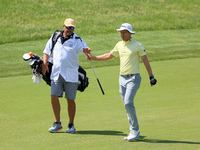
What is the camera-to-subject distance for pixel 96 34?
28750 mm

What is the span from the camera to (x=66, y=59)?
8.23 meters

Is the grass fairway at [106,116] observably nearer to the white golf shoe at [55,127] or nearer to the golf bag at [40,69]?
the white golf shoe at [55,127]

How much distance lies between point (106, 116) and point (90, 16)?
23.6m

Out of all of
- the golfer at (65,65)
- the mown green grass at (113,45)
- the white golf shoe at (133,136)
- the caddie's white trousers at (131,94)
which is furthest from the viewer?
the mown green grass at (113,45)

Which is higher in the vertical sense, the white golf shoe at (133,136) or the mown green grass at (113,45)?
the white golf shoe at (133,136)

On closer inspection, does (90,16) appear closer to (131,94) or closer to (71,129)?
(71,129)

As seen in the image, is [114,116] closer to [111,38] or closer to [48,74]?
[48,74]

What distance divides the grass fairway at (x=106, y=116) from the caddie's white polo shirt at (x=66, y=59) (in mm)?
954

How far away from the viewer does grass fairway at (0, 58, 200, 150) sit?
23.9 ft

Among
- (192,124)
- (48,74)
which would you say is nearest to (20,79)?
(48,74)

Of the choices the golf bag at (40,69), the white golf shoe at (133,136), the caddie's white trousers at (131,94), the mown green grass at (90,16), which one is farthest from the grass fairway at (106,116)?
the mown green grass at (90,16)

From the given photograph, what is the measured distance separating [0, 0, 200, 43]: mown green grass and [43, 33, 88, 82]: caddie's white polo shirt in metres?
18.9

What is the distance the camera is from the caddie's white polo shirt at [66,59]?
8.23 metres

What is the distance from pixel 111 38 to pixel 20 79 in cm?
1301
